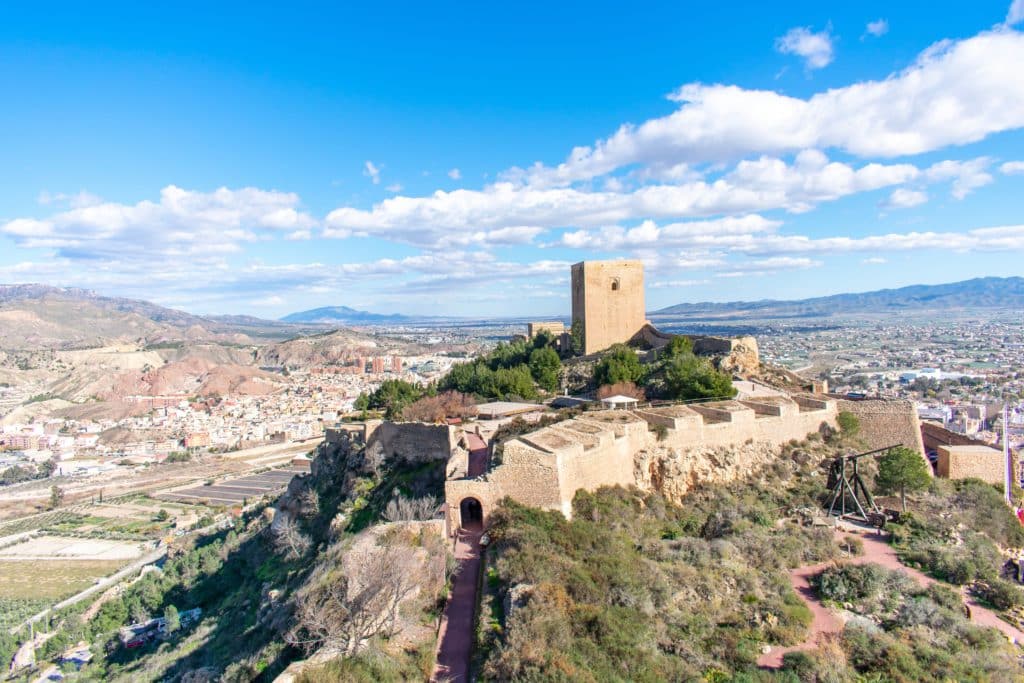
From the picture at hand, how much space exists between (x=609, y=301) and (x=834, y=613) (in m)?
21.6

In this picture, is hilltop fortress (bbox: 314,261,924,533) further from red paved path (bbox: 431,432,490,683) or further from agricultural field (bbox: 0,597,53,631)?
agricultural field (bbox: 0,597,53,631)

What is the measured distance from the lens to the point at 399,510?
14.7 meters

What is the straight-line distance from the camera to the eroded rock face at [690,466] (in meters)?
16.0

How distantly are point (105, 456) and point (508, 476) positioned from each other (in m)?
72.4

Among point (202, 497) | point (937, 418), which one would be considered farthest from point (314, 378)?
point (937, 418)

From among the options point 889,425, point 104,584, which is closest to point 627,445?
point 889,425

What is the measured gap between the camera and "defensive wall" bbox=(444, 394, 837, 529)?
13.2 metres

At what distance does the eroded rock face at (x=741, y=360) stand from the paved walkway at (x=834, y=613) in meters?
10.1

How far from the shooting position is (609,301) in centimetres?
3159

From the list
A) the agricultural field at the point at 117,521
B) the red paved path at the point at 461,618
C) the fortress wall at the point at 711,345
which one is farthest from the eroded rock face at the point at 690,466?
the agricultural field at the point at 117,521

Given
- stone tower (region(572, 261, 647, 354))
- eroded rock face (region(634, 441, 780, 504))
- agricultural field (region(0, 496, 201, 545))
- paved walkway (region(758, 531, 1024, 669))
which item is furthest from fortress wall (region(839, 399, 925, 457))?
agricultural field (region(0, 496, 201, 545))

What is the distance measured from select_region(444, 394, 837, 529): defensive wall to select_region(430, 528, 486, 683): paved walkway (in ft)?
3.25

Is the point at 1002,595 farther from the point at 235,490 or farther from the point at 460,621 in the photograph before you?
the point at 235,490

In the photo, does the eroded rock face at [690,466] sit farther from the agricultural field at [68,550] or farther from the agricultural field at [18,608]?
the agricultural field at [68,550]
